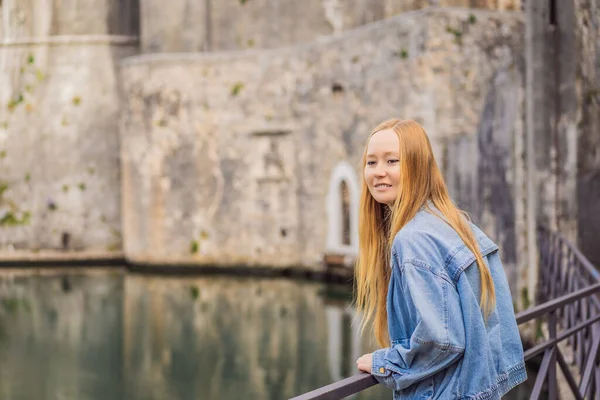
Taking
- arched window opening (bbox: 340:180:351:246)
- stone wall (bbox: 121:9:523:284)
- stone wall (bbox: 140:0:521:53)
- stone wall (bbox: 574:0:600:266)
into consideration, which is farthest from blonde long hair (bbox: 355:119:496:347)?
stone wall (bbox: 140:0:521:53)

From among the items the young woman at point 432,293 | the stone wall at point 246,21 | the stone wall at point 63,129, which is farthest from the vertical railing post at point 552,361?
the stone wall at point 63,129

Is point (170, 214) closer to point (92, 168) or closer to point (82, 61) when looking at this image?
point (92, 168)

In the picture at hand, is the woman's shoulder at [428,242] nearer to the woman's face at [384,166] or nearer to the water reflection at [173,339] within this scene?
the woman's face at [384,166]

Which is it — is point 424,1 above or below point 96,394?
above

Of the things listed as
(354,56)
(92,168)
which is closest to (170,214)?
(92,168)

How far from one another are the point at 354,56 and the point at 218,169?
11.4ft

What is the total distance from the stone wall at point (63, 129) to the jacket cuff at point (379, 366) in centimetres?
1457

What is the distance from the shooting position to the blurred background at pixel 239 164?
7738 mm

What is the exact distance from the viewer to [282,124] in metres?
13.5

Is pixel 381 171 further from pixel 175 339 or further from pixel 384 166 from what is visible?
pixel 175 339

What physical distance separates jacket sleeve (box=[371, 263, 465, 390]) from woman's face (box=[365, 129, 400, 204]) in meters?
0.24

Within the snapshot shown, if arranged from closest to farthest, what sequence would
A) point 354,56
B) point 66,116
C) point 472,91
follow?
point 472,91, point 354,56, point 66,116

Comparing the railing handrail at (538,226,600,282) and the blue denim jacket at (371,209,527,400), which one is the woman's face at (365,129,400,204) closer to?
the blue denim jacket at (371,209,527,400)

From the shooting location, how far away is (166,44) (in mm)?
14578
